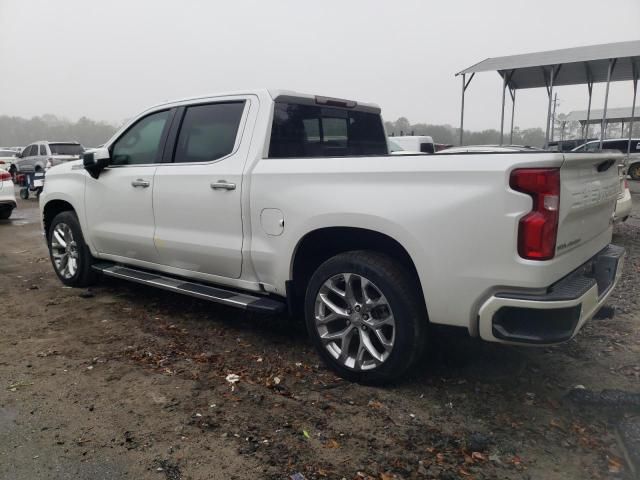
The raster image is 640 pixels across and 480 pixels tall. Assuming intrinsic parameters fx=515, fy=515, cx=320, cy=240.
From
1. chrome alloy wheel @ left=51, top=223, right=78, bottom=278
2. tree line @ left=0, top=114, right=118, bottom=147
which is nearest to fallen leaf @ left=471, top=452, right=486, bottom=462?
chrome alloy wheel @ left=51, top=223, right=78, bottom=278

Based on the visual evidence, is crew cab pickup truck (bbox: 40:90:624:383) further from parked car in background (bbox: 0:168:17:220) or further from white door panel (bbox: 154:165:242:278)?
parked car in background (bbox: 0:168:17:220)

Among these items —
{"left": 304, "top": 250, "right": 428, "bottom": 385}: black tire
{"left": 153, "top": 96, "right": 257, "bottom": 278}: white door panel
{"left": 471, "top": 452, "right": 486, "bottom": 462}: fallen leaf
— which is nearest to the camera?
{"left": 471, "top": 452, "right": 486, "bottom": 462}: fallen leaf

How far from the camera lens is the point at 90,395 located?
10.4 feet

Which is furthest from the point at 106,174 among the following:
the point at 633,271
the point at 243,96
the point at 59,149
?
the point at 59,149

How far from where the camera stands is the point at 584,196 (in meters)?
2.83

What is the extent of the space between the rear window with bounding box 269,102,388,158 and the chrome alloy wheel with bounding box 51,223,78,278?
2829 mm

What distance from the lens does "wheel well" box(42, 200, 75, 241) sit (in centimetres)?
555

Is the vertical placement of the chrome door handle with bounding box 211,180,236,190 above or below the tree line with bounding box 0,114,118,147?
below

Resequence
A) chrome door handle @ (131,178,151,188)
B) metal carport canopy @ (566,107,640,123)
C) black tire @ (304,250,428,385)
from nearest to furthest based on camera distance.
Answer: black tire @ (304,250,428,385), chrome door handle @ (131,178,151,188), metal carport canopy @ (566,107,640,123)

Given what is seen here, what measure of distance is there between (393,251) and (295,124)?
1.37 metres

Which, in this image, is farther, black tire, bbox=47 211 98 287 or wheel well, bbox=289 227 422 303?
black tire, bbox=47 211 98 287

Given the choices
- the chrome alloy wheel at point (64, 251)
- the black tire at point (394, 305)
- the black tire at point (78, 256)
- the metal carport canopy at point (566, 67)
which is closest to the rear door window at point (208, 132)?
the black tire at point (394, 305)

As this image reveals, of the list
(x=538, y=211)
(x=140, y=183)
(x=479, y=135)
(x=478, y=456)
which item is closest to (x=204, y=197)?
(x=140, y=183)

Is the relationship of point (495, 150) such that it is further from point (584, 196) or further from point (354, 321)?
point (354, 321)
